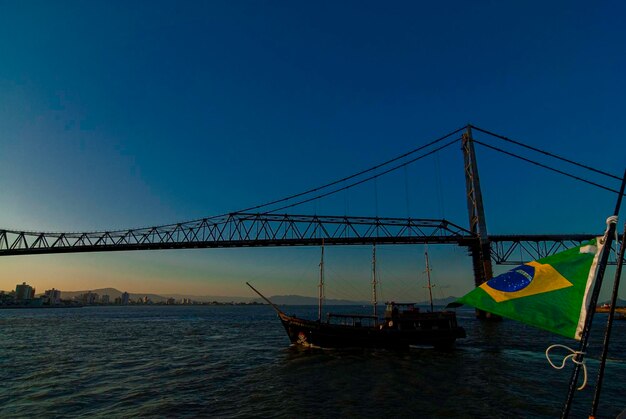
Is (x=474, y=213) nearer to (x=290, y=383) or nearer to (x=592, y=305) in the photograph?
(x=290, y=383)

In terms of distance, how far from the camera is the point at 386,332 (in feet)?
115

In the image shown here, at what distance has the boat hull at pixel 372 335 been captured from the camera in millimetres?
34750

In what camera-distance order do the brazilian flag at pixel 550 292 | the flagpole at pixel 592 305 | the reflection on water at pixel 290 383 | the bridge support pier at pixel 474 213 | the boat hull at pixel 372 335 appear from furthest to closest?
1. the bridge support pier at pixel 474 213
2. the boat hull at pixel 372 335
3. the reflection on water at pixel 290 383
4. the brazilian flag at pixel 550 292
5. the flagpole at pixel 592 305

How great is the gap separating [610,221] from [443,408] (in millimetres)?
15477

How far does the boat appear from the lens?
34.8 m

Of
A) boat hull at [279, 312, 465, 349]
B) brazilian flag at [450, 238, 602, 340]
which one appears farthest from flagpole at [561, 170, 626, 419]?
boat hull at [279, 312, 465, 349]

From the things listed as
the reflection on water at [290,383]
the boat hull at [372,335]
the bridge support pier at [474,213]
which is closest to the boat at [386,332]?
the boat hull at [372,335]

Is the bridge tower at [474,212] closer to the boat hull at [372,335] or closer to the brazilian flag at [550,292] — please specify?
the boat hull at [372,335]

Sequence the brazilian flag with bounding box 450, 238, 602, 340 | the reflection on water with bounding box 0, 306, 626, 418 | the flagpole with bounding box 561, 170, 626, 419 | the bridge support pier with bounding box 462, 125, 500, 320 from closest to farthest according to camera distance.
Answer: the flagpole with bounding box 561, 170, 626, 419
the brazilian flag with bounding box 450, 238, 602, 340
the reflection on water with bounding box 0, 306, 626, 418
the bridge support pier with bounding box 462, 125, 500, 320

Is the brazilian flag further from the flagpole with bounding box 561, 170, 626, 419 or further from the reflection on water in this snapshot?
the reflection on water

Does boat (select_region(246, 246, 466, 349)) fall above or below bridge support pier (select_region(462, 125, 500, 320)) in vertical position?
below

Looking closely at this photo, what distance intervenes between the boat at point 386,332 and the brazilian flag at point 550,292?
2976 centimetres

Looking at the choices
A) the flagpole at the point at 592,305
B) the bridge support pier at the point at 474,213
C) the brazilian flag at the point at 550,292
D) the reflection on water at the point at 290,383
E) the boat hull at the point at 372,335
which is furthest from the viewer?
the bridge support pier at the point at 474,213

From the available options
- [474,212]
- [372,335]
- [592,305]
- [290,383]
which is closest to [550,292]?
[592,305]
